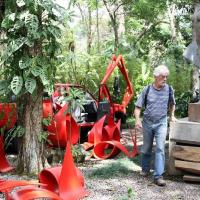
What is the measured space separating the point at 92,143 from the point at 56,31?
9.38 feet

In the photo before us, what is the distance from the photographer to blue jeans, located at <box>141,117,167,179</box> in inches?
244

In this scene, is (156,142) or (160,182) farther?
(156,142)

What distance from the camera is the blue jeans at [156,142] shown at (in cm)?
620

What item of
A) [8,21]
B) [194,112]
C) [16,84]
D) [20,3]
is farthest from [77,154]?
[20,3]

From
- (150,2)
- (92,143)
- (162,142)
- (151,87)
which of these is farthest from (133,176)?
(150,2)

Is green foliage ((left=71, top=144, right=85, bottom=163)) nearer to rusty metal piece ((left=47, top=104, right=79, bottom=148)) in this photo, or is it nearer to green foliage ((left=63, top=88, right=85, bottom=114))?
rusty metal piece ((left=47, top=104, right=79, bottom=148))

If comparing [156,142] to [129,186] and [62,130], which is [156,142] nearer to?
[129,186]

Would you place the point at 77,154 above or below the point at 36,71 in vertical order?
below

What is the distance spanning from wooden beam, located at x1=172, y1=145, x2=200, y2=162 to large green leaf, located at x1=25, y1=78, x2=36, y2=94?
7.01ft

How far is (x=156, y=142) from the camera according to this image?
632 cm

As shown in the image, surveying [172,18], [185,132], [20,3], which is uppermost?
Result: [172,18]

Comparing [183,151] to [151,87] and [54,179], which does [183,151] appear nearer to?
[151,87]

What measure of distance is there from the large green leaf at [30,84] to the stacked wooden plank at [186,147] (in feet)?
6.54

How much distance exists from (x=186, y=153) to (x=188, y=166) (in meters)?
0.18
